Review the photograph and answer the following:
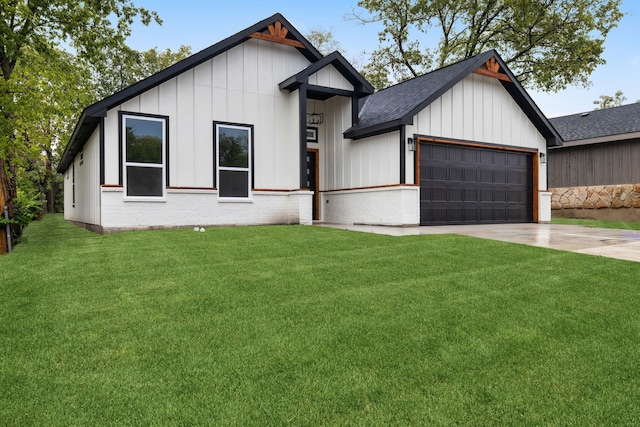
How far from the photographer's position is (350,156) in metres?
12.5

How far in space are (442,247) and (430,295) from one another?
272cm

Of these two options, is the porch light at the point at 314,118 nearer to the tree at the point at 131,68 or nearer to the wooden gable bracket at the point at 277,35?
the wooden gable bracket at the point at 277,35

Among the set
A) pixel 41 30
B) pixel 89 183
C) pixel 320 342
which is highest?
pixel 41 30

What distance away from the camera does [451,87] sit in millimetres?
Result: 11664

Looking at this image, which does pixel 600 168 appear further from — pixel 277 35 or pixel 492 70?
pixel 277 35

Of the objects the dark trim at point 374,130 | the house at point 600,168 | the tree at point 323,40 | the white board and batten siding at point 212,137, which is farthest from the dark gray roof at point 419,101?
the tree at point 323,40

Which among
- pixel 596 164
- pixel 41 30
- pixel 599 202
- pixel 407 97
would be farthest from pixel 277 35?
pixel 596 164

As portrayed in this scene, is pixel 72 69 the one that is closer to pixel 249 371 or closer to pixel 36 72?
pixel 36 72

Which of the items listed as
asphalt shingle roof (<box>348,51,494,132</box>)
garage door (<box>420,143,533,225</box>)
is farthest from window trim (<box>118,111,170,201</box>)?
garage door (<box>420,143,533,225</box>)

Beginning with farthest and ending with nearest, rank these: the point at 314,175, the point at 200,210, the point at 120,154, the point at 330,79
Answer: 1. the point at 314,175
2. the point at 330,79
3. the point at 200,210
4. the point at 120,154

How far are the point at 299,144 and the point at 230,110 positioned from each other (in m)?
2.05

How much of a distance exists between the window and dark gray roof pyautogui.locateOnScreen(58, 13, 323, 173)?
1.65 m

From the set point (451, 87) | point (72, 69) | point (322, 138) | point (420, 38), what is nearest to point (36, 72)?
point (72, 69)

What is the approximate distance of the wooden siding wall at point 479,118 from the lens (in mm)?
11555
